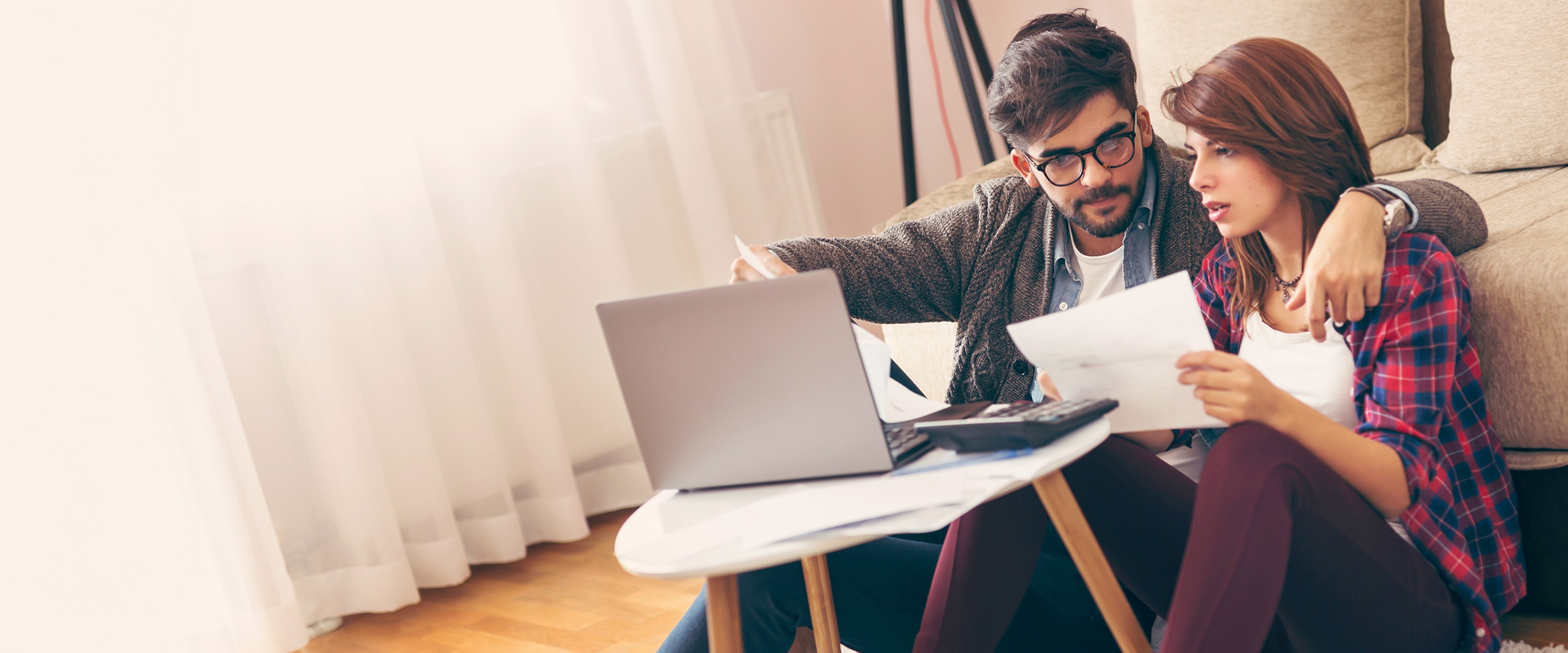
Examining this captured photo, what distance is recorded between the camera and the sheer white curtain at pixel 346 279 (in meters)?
1.78

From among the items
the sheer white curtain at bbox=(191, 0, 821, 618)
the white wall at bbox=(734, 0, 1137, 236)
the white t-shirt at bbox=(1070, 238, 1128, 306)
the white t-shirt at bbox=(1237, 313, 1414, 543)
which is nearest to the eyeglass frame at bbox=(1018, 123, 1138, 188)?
the white t-shirt at bbox=(1070, 238, 1128, 306)

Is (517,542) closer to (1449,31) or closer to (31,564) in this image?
(31,564)

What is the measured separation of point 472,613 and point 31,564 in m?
0.67

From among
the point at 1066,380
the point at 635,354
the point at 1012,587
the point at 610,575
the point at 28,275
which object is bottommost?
the point at 610,575

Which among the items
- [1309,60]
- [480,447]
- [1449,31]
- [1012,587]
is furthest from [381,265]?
[1449,31]

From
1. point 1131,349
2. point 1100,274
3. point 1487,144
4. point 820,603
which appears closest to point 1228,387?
point 1131,349

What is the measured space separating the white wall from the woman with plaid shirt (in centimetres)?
169

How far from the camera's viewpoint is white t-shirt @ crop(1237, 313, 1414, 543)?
100 cm

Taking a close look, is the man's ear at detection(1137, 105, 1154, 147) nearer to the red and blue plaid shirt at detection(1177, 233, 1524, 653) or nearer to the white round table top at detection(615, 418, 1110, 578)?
the red and blue plaid shirt at detection(1177, 233, 1524, 653)

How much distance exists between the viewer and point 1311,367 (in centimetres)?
102

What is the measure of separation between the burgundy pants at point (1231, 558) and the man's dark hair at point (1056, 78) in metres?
0.40

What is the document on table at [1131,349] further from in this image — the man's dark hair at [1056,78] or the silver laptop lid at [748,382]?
the man's dark hair at [1056,78]

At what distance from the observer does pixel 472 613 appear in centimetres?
193

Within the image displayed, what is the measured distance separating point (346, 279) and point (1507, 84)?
1825 millimetres
